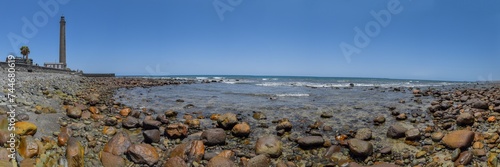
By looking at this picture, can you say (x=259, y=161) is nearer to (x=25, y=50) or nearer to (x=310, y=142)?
(x=310, y=142)

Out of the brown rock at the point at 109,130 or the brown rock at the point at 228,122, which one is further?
the brown rock at the point at 228,122

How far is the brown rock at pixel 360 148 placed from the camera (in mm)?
5371

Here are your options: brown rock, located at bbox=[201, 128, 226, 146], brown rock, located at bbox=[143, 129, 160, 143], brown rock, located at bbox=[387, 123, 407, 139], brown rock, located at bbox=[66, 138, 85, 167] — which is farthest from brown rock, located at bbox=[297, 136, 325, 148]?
brown rock, located at bbox=[66, 138, 85, 167]

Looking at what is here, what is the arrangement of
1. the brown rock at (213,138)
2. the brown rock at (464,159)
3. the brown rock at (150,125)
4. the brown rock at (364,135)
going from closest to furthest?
the brown rock at (464,159), the brown rock at (213,138), the brown rock at (364,135), the brown rock at (150,125)

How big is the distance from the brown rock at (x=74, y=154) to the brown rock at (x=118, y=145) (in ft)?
1.56

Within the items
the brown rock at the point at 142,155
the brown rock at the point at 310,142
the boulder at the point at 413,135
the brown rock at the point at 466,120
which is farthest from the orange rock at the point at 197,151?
the brown rock at the point at 466,120

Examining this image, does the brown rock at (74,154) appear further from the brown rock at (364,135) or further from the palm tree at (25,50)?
the palm tree at (25,50)

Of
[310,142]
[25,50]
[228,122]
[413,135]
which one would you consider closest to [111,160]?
[228,122]

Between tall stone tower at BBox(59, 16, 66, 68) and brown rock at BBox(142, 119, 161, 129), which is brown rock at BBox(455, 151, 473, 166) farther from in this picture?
tall stone tower at BBox(59, 16, 66, 68)

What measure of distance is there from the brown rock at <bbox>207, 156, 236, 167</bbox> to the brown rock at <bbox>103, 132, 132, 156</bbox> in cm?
191

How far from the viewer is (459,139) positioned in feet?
18.1

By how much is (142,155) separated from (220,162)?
1.56m

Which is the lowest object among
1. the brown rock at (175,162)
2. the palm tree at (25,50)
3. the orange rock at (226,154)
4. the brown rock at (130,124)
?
the brown rock at (175,162)

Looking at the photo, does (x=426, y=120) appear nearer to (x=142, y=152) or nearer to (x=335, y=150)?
(x=335, y=150)
